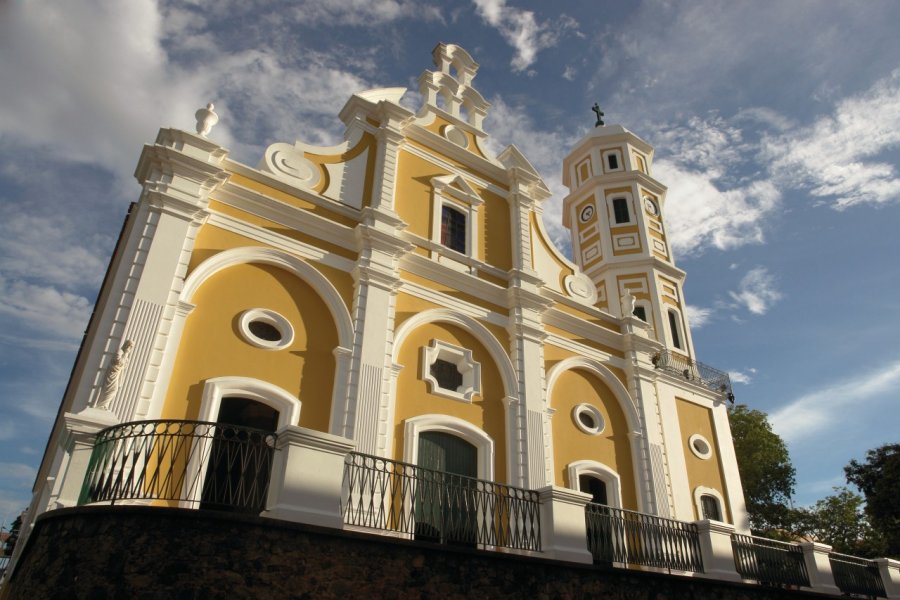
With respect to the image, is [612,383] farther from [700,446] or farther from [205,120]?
[205,120]

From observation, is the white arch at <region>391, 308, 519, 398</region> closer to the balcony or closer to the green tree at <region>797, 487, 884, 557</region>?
the balcony

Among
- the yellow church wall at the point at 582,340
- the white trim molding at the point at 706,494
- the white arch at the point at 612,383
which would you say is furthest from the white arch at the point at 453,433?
the white trim molding at the point at 706,494

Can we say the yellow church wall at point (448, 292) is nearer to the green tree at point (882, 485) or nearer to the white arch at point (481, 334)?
the white arch at point (481, 334)

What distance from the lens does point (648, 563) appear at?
1095 cm

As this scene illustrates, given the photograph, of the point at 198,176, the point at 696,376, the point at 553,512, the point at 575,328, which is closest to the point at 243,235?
the point at 198,176

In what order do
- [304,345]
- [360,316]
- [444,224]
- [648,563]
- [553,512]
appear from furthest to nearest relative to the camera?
[444,224] < [360,316] < [304,345] < [648,563] < [553,512]

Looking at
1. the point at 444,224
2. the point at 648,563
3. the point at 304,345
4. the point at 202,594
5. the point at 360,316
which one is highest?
the point at 444,224

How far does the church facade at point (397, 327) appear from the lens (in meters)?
10.6

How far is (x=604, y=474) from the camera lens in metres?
14.7

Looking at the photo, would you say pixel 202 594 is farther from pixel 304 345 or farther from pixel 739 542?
pixel 739 542

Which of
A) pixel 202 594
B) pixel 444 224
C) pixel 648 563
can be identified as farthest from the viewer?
pixel 444 224

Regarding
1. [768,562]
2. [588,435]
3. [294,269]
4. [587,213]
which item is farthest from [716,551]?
[587,213]

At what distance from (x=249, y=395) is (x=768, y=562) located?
34.2 feet

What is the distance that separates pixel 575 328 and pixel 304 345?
7.49 meters
